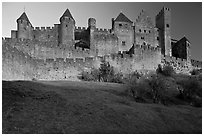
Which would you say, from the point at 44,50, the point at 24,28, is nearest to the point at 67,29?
the point at 24,28

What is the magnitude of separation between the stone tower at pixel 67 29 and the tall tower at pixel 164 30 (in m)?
13.4

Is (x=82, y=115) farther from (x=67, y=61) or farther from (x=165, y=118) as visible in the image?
(x=67, y=61)

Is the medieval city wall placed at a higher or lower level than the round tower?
lower

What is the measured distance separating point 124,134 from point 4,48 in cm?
1418

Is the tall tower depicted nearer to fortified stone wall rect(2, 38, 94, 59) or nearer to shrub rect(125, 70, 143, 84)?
shrub rect(125, 70, 143, 84)

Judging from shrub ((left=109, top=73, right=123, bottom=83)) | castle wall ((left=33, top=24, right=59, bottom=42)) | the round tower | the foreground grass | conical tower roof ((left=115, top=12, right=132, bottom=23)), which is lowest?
the foreground grass

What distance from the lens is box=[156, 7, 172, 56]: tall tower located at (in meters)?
46.9

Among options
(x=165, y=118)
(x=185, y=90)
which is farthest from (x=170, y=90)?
(x=165, y=118)

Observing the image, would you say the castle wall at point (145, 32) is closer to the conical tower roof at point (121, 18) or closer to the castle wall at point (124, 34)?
the castle wall at point (124, 34)

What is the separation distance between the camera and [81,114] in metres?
15.2

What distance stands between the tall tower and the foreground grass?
2823 cm

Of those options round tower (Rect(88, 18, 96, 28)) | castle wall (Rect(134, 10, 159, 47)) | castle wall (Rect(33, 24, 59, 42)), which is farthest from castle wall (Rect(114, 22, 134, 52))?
castle wall (Rect(33, 24, 59, 42))

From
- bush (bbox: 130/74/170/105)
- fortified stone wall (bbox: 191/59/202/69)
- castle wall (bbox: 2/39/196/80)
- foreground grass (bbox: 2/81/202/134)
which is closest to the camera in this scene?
foreground grass (bbox: 2/81/202/134)

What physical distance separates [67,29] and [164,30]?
14.8 meters
